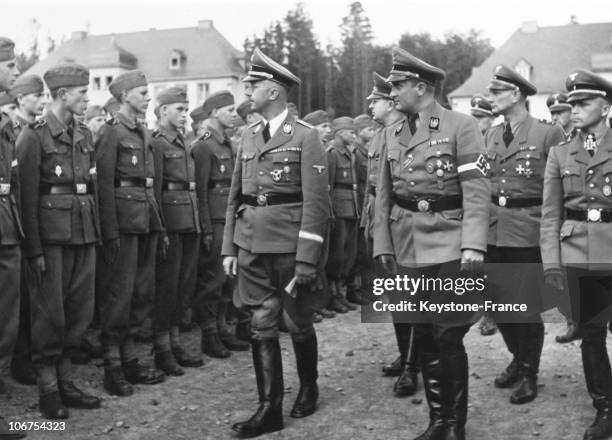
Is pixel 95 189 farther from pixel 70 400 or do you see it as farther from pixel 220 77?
pixel 220 77

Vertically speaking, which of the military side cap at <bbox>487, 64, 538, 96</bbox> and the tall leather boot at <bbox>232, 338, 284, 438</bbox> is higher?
the military side cap at <bbox>487, 64, 538, 96</bbox>

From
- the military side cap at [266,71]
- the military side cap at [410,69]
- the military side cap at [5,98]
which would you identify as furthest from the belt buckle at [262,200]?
the military side cap at [5,98]

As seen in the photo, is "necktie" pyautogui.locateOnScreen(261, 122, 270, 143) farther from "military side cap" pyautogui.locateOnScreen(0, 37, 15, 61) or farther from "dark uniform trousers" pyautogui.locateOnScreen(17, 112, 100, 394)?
"military side cap" pyautogui.locateOnScreen(0, 37, 15, 61)

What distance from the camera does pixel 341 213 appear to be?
10.5 meters

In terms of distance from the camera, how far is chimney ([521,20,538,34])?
47.7 metres

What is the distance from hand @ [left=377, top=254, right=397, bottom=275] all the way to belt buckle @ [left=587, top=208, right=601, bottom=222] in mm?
1405

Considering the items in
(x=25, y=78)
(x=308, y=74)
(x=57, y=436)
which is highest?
(x=308, y=74)

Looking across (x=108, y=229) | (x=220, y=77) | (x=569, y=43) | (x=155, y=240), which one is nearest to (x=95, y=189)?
(x=108, y=229)

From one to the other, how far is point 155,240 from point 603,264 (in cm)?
383

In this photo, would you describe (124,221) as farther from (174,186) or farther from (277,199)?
(277,199)

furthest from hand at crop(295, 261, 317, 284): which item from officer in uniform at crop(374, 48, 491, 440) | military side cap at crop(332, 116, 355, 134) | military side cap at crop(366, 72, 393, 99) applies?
military side cap at crop(332, 116, 355, 134)

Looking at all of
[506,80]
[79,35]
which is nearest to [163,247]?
[506,80]

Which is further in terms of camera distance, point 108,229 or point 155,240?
point 155,240

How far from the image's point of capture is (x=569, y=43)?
45.0 metres
